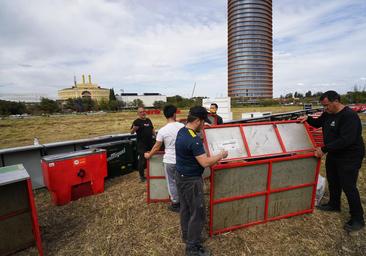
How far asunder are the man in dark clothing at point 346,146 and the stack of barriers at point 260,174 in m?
0.33

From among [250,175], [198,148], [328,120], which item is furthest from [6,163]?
[328,120]

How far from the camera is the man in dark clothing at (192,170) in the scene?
2432 millimetres

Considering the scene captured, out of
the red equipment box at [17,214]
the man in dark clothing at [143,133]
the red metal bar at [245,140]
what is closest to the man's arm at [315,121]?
the red metal bar at [245,140]

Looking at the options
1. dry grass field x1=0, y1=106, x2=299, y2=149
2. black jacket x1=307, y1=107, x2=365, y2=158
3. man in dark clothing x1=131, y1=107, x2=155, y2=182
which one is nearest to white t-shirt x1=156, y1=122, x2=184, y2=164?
man in dark clothing x1=131, y1=107, x2=155, y2=182

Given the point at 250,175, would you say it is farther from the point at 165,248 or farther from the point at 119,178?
the point at 119,178

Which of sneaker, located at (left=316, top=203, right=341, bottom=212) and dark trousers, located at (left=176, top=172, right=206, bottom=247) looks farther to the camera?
sneaker, located at (left=316, top=203, right=341, bottom=212)

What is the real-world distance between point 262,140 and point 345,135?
43.9 inches

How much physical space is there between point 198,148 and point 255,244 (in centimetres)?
175

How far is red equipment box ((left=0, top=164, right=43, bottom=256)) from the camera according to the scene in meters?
2.70

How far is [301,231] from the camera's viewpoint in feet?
10.7

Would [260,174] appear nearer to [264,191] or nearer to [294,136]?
[264,191]

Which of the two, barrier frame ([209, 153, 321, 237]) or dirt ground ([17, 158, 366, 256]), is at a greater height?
barrier frame ([209, 153, 321, 237])

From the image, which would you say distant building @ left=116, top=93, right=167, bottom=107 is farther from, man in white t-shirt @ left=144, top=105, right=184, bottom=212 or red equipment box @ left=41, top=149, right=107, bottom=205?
man in white t-shirt @ left=144, top=105, right=184, bottom=212

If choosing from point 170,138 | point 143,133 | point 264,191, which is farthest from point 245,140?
point 143,133
